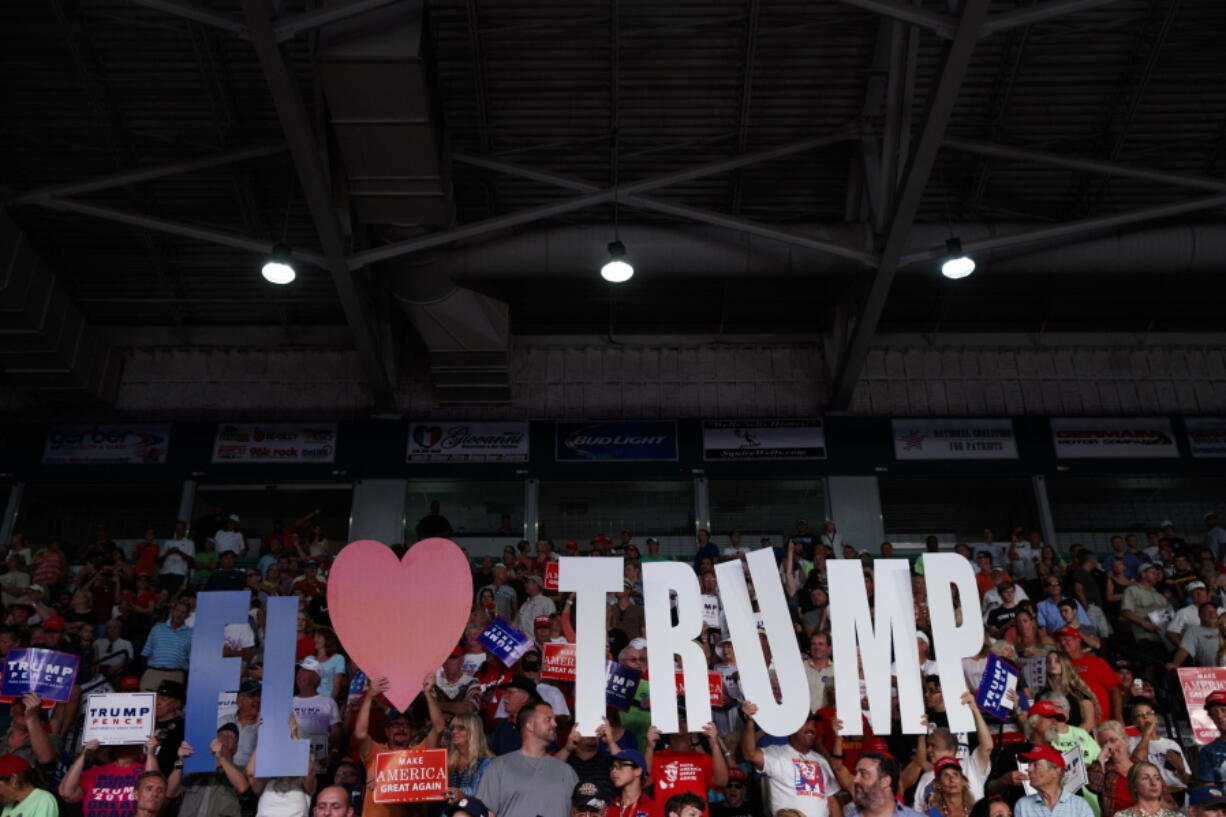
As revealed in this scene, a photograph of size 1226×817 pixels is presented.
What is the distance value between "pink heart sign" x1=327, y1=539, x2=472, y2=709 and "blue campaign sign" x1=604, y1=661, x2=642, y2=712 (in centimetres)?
135

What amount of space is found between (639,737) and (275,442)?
12.8 m

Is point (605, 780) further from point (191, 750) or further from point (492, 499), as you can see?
point (492, 499)

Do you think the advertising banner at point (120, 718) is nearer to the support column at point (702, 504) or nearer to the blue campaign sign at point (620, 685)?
the blue campaign sign at point (620, 685)

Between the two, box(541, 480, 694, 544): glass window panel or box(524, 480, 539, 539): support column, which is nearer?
box(524, 480, 539, 539): support column

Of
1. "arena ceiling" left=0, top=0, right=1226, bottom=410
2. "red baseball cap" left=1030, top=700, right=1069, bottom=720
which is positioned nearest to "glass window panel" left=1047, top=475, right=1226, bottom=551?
"arena ceiling" left=0, top=0, right=1226, bottom=410

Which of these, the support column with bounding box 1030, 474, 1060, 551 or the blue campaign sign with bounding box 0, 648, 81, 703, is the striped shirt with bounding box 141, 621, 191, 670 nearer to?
the blue campaign sign with bounding box 0, 648, 81, 703

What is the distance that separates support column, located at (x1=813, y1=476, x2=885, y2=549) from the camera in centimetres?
1870

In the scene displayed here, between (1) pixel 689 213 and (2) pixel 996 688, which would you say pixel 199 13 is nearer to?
(1) pixel 689 213

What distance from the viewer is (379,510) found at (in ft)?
62.0

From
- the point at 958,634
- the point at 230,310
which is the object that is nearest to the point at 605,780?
the point at 958,634

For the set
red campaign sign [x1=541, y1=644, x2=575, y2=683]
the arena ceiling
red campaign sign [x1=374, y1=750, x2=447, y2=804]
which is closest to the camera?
red campaign sign [x1=374, y1=750, x2=447, y2=804]

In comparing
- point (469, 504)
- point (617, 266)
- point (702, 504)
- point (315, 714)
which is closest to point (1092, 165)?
point (617, 266)

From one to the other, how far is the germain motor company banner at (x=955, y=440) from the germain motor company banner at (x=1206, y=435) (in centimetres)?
334

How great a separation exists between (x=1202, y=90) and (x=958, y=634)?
10958mm
